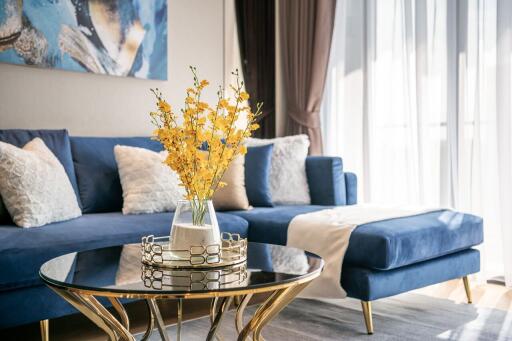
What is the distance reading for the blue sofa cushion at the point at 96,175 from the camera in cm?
338

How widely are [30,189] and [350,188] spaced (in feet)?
6.72

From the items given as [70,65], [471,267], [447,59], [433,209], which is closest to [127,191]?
[70,65]

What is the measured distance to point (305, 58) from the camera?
15.5 feet

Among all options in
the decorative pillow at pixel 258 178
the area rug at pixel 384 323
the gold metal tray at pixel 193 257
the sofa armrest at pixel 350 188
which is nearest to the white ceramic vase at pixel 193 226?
the gold metal tray at pixel 193 257

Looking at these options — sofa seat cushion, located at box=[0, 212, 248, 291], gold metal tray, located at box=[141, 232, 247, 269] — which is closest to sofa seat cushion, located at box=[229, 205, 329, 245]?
sofa seat cushion, located at box=[0, 212, 248, 291]

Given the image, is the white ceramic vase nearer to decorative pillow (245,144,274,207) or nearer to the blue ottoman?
the blue ottoman

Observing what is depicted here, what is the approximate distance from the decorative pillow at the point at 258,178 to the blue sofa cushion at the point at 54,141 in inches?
40.3

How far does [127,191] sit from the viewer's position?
335cm

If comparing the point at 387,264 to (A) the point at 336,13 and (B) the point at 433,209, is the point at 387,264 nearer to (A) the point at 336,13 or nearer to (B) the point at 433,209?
(B) the point at 433,209

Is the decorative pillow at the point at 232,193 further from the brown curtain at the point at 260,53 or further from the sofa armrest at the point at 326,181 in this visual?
the brown curtain at the point at 260,53

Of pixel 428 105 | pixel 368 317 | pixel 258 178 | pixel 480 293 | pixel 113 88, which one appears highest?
pixel 113 88

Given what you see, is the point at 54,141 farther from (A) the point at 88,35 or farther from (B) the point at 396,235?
(B) the point at 396,235

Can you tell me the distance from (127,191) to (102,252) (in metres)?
1.13

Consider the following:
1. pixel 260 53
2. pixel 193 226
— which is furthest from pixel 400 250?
pixel 260 53
